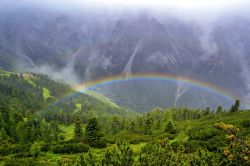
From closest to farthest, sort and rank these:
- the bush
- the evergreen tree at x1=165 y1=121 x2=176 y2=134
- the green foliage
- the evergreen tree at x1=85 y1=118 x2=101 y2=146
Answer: the green foliage
the bush
the evergreen tree at x1=85 y1=118 x2=101 y2=146
the evergreen tree at x1=165 y1=121 x2=176 y2=134

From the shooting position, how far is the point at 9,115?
171875mm

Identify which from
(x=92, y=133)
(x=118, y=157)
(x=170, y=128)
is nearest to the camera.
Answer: (x=118, y=157)

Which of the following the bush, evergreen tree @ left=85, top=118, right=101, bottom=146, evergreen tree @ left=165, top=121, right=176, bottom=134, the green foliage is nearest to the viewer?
the green foliage

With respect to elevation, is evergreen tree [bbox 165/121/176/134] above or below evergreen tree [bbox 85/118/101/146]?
above

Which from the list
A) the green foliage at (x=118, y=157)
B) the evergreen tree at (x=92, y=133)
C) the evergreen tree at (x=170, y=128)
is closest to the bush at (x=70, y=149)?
the evergreen tree at (x=92, y=133)

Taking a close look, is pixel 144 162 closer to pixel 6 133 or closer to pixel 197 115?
pixel 6 133

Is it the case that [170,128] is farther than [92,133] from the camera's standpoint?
Yes

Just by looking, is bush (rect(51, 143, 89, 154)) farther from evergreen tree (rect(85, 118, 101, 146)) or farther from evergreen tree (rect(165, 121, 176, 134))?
evergreen tree (rect(165, 121, 176, 134))

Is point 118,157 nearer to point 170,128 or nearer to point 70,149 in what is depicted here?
point 70,149

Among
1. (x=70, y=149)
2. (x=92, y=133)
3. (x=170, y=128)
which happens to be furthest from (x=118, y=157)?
(x=170, y=128)

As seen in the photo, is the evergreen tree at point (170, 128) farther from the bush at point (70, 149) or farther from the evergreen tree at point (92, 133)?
the bush at point (70, 149)

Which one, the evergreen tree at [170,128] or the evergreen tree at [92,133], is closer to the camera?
the evergreen tree at [92,133]

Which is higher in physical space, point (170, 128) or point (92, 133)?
point (170, 128)

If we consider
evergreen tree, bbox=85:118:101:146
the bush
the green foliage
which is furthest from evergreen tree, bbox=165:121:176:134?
the green foliage
